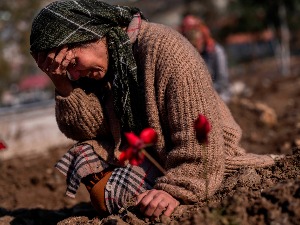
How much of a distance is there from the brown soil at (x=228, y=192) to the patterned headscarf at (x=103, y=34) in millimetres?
578

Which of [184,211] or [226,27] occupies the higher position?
[184,211]

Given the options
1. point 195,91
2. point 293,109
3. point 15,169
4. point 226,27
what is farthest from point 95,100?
point 226,27

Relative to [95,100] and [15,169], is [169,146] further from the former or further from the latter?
[15,169]

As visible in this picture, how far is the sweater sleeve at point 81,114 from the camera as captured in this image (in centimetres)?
290

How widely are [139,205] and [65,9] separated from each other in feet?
3.36

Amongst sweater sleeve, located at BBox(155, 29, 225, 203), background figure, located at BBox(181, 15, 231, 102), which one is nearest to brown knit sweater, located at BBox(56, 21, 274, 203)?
sweater sleeve, located at BBox(155, 29, 225, 203)

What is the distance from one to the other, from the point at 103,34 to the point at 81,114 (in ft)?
1.68

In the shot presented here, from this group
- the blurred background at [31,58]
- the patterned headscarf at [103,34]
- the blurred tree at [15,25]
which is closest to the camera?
the patterned headscarf at [103,34]

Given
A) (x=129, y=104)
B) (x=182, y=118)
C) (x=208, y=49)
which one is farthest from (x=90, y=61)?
(x=208, y=49)

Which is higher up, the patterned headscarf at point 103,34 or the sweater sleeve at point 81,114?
the patterned headscarf at point 103,34

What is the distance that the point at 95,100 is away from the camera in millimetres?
2951

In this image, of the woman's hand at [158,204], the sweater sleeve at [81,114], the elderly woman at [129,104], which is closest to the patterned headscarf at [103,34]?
the elderly woman at [129,104]

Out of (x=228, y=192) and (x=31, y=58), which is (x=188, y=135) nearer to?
(x=228, y=192)

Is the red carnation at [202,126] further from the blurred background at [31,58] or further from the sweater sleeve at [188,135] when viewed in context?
the blurred background at [31,58]
